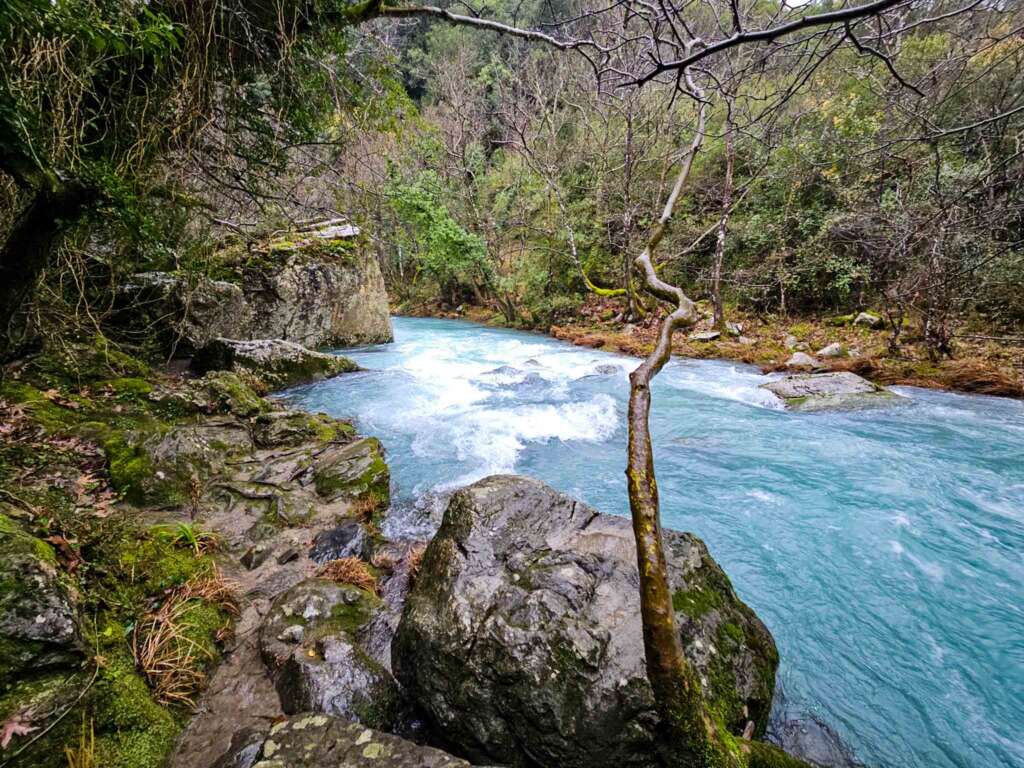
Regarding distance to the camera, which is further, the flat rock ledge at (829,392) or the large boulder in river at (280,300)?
the flat rock ledge at (829,392)

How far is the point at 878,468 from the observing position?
18.2 feet

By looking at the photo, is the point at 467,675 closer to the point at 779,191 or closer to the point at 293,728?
the point at 293,728

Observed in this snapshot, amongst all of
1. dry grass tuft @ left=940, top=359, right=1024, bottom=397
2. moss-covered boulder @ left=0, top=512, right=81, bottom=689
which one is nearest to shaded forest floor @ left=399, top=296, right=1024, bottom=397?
dry grass tuft @ left=940, top=359, right=1024, bottom=397

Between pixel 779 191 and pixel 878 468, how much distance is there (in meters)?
11.4

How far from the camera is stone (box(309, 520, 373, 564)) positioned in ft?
12.6

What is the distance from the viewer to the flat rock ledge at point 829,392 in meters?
7.57

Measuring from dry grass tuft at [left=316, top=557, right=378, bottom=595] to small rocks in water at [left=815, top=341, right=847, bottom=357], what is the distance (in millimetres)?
11260

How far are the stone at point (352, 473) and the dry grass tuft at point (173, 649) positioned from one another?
187 centimetres

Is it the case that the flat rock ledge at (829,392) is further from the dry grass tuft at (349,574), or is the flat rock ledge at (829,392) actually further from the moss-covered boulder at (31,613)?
the moss-covered boulder at (31,613)

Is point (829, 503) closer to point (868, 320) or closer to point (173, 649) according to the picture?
point (173, 649)

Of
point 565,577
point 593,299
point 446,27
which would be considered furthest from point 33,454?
point 446,27

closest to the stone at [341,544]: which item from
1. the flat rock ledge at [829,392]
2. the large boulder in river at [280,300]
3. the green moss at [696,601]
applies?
the green moss at [696,601]

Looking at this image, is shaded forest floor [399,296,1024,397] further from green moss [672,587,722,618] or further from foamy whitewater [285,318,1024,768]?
green moss [672,587,722,618]

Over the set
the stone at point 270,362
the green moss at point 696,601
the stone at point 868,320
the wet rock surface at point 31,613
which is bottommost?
the green moss at point 696,601
